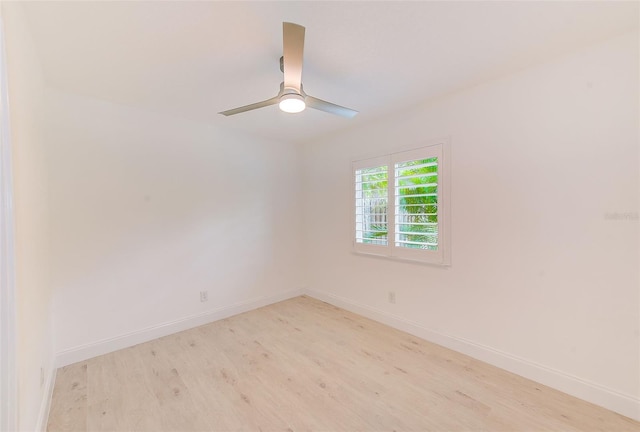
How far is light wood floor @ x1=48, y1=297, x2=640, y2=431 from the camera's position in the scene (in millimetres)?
1717

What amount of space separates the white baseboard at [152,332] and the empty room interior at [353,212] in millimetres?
27

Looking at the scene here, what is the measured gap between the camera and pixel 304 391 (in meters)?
2.01

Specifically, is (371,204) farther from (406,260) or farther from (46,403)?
(46,403)

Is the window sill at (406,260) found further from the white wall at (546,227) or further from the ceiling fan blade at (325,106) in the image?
the ceiling fan blade at (325,106)

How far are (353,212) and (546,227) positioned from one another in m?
1.95

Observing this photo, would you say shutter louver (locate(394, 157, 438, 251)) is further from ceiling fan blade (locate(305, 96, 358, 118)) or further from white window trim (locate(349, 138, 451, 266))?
ceiling fan blade (locate(305, 96, 358, 118))

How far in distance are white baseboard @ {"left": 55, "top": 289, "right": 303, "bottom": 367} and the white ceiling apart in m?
2.30

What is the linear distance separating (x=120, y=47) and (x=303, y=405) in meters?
2.69

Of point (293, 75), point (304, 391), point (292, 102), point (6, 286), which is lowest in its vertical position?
point (304, 391)

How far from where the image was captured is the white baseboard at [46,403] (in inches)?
64.6

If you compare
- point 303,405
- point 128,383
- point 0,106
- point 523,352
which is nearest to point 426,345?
point 523,352

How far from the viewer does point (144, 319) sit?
9.21 ft

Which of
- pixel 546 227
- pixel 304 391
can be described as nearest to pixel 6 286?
pixel 304 391

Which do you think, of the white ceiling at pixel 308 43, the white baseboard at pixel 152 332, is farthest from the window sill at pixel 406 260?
the white ceiling at pixel 308 43
